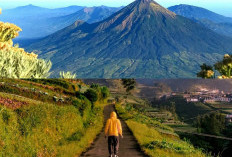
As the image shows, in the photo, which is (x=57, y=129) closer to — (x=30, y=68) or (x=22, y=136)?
(x=22, y=136)

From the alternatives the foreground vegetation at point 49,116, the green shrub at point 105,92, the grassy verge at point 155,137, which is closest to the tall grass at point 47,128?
the foreground vegetation at point 49,116

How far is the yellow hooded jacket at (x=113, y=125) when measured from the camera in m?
9.79

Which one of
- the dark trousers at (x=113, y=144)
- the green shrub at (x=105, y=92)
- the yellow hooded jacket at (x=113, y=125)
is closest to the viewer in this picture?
the yellow hooded jacket at (x=113, y=125)

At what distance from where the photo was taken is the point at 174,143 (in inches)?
382

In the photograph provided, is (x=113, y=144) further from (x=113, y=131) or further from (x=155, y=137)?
(x=155, y=137)

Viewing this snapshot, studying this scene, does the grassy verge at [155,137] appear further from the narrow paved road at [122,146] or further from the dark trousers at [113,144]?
the dark trousers at [113,144]

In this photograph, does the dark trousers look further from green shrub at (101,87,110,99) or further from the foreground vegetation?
green shrub at (101,87,110,99)

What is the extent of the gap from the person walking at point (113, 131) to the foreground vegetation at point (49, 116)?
3.23ft

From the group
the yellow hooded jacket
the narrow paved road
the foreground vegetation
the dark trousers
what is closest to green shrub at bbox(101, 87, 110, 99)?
the foreground vegetation

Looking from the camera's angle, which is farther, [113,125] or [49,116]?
[49,116]

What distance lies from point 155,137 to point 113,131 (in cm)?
112

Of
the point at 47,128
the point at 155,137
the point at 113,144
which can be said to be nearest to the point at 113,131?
the point at 113,144

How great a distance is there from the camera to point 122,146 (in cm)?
1134

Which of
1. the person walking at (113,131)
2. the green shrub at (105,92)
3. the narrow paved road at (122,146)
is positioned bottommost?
the narrow paved road at (122,146)
